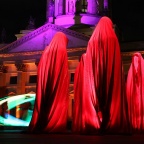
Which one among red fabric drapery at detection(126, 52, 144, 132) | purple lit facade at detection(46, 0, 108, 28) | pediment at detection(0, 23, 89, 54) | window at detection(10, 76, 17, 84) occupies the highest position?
purple lit facade at detection(46, 0, 108, 28)

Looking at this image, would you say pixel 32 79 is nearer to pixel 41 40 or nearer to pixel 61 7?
pixel 41 40

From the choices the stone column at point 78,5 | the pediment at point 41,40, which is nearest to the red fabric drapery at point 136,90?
the pediment at point 41,40

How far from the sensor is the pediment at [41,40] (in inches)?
1816

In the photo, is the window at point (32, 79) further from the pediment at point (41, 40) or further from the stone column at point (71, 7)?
the stone column at point (71, 7)

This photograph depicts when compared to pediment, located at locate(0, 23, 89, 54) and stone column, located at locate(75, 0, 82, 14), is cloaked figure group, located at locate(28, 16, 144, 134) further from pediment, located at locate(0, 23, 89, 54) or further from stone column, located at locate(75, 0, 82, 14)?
stone column, located at locate(75, 0, 82, 14)

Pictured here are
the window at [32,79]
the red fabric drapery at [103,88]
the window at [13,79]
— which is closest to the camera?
the red fabric drapery at [103,88]

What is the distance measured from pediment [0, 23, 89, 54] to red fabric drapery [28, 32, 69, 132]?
2855 cm

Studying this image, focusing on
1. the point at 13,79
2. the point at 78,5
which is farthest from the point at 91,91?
the point at 78,5

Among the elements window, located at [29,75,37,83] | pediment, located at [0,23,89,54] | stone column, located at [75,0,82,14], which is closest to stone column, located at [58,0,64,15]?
stone column, located at [75,0,82,14]

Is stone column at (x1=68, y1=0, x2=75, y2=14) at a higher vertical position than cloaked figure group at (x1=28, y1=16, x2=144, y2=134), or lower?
higher

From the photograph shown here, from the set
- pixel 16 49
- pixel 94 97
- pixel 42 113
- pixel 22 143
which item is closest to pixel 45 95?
pixel 42 113

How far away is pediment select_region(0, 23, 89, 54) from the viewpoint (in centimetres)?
4612

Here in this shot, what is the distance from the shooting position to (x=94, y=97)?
15.2 m

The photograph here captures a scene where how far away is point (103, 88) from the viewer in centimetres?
1520
